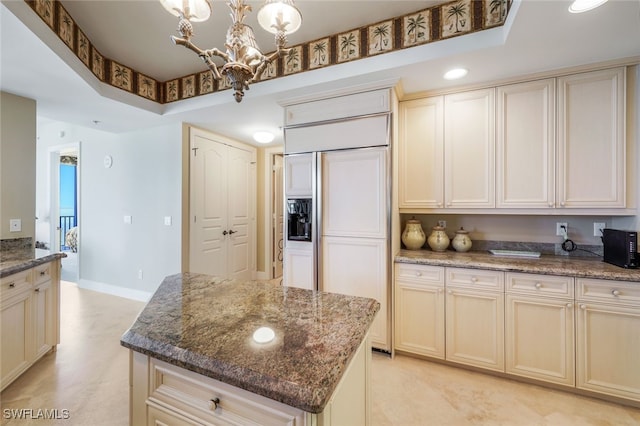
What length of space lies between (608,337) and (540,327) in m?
0.36

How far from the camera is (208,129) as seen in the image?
12.0 feet

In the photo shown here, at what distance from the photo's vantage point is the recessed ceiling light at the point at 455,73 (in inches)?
82.5

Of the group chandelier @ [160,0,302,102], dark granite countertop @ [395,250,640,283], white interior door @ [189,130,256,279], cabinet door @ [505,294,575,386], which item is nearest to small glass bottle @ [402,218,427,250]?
dark granite countertop @ [395,250,640,283]

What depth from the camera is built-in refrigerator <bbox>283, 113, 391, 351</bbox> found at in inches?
91.0

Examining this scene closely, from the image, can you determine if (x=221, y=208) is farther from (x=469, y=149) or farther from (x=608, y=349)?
(x=608, y=349)

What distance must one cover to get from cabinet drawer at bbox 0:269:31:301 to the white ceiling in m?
1.52

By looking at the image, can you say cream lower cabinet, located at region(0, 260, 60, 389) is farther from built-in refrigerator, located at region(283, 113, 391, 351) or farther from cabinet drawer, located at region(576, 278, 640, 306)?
cabinet drawer, located at region(576, 278, 640, 306)

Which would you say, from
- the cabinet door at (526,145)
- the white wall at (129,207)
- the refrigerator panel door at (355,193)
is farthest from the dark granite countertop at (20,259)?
the cabinet door at (526,145)

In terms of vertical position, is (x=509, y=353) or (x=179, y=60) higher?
(x=179, y=60)

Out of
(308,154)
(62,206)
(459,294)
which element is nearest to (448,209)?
(459,294)

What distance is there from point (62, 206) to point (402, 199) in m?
7.51

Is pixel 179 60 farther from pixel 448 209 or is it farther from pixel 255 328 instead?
pixel 448 209

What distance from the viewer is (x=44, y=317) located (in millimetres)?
2221

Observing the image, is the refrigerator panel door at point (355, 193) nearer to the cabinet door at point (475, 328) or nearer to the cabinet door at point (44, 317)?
the cabinet door at point (475, 328)
